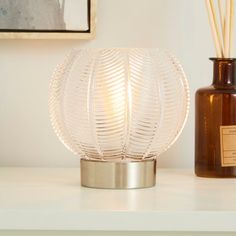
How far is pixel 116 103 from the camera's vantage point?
38.7 inches

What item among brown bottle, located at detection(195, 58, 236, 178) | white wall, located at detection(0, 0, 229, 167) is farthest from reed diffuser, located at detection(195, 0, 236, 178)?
white wall, located at detection(0, 0, 229, 167)

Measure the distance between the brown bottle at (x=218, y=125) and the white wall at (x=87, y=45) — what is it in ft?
0.47

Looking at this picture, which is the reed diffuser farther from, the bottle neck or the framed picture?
the framed picture

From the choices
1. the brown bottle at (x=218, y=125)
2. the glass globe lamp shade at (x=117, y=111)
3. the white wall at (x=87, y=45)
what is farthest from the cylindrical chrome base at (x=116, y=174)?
the white wall at (x=87, y=45)

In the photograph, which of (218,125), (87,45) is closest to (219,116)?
(218,125)

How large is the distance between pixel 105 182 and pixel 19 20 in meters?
0.37

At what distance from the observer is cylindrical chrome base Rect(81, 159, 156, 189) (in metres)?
1.00

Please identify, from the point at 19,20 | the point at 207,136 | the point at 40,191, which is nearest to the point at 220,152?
the point at 207,136

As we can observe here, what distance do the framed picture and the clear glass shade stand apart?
206 millimetres

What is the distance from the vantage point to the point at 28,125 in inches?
50.3

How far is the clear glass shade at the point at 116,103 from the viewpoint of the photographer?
0.99 metres

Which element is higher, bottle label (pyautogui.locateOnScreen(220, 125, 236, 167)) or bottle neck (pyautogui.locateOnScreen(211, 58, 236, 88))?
bottle neck (pyautogui.locateOnScreen(211, 58, 236, 88))

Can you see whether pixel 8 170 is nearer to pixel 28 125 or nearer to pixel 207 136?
pixel 28 125

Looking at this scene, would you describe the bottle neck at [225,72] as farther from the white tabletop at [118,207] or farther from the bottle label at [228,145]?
the white tabletop at [118,207]
